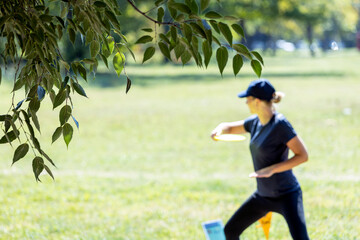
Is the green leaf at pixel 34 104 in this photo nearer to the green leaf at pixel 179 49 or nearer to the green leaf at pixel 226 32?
the green leaf at pixel 179 49

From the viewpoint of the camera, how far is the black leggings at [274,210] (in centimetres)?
434

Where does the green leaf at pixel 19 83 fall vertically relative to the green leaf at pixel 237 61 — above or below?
below

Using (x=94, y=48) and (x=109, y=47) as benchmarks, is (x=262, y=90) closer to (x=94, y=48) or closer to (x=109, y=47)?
(x=109, y=47)

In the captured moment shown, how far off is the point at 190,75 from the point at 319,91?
10.9m

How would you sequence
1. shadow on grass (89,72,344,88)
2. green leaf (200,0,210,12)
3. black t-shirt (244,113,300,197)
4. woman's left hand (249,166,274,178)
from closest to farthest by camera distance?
green leaf (200,0,210,12) → woman's left hand (249,166,274,178) → black t-shirt (244,113,300,197) → shadow on grass (89,72,344,88)

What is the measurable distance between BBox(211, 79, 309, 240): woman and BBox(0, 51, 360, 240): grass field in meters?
1.37

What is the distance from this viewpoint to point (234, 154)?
11391mm

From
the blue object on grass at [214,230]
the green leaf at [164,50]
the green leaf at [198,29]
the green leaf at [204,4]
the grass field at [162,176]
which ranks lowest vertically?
the grass field at [162,176]

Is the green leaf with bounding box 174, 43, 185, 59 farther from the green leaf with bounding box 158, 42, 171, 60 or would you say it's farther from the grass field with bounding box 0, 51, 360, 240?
the grass field with bounding box 0, 51, 360, 240

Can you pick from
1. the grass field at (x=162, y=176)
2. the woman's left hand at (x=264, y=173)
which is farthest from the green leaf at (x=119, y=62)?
the grass field at (x=162, y=176)

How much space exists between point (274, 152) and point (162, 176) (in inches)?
198

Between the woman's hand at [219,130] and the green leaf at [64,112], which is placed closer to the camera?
the green leaf at [64,112]

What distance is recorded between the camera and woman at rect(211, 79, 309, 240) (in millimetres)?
4375

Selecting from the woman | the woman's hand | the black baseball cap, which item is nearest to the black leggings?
the woman
